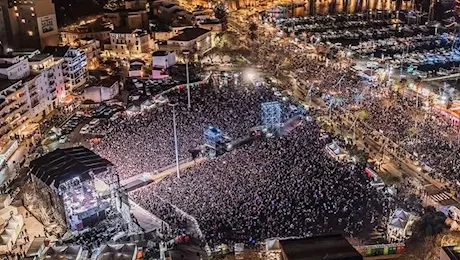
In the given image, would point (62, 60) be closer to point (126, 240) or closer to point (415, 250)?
point (126, 240)

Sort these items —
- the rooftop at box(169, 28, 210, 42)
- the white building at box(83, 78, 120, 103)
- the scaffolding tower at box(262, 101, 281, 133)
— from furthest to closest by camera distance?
the rooftop at box(169, 28, 210, 42), the white building at box(83, 78, 120, 103), the scaffolding tower at box(262, 101, 281, 133)

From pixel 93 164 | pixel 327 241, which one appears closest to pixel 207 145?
pixel 93 164

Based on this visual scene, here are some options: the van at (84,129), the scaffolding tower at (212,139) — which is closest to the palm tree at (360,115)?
the scaffolding tower at (212,139)

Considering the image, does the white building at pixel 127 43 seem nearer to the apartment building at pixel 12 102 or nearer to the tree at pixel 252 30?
the tree at pixel 252 30

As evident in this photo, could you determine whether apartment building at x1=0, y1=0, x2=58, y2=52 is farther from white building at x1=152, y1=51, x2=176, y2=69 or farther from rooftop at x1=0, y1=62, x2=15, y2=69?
rooftop at x1=0, y1=62, x2=15, y2=69

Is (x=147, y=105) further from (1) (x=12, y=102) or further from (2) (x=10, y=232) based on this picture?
(2) (x=10, y=232)

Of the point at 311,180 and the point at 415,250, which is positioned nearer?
the point at 415,250

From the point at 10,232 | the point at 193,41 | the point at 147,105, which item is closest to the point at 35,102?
the point at 147,105

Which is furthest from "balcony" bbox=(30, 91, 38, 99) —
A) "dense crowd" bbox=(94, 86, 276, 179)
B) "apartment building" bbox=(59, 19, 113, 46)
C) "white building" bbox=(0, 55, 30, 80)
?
"apartment building" bbox=(59, 19, 113, 46)
